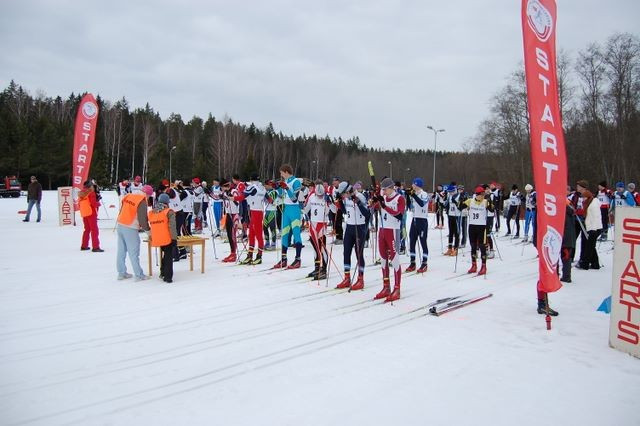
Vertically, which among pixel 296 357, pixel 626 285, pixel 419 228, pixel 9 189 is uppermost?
pixel 9 189

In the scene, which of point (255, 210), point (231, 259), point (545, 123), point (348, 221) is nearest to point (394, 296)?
point (348, 221)

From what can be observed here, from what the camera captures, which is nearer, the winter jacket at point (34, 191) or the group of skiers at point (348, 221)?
the group of skiers at point (348, 221)

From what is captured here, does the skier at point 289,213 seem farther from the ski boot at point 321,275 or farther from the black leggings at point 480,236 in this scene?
the black leggings at point 480,236

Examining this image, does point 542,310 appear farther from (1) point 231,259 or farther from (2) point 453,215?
(1) point 231,259

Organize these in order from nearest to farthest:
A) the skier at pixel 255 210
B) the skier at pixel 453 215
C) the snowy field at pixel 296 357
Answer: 1. the snowy field at pixel 296 357
2. the skier at pixel 255 210
3. the skier at pixel 453 215

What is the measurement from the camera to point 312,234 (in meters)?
8.95

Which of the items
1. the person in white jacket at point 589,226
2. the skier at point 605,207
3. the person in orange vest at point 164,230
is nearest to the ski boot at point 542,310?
the person in white jacket at point 589,226

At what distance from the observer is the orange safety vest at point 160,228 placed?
8055mm

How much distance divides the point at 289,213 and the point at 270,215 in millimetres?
2524

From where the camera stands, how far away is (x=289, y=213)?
9.98 metres

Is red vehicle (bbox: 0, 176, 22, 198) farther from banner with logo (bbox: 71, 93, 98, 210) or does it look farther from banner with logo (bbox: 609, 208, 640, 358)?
banner with logo (bbox: 609, 208, 640, 358)

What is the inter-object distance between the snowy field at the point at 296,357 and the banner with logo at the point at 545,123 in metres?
1.54

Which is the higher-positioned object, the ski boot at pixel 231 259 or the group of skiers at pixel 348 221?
the group of skiers at pixel 348 221

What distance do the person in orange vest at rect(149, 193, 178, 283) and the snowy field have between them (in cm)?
51
